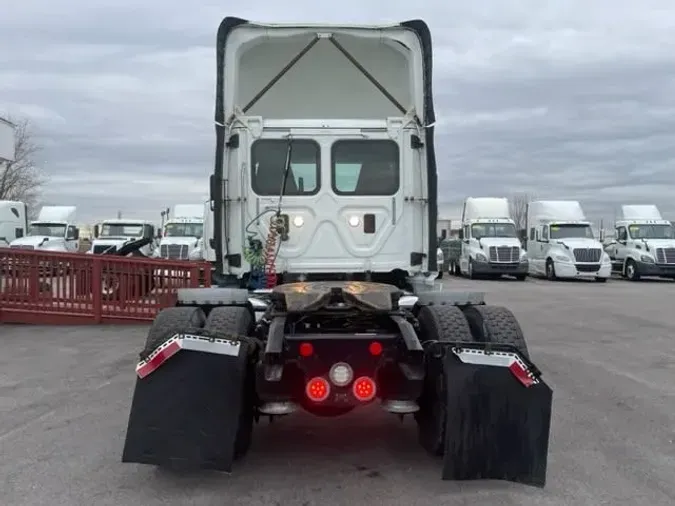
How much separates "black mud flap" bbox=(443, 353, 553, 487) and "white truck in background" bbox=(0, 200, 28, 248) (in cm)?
2739

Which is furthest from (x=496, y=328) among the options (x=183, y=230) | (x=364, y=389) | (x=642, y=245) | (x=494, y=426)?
(x=642, y=245)

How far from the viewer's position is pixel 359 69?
308 inches

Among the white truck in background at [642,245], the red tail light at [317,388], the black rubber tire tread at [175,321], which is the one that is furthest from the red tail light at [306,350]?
the white truck in background at [642,245]

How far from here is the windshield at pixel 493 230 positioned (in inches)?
1211

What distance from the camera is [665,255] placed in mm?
29234

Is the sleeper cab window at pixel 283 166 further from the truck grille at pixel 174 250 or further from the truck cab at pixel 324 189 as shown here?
the truck grille at pixel 174 250

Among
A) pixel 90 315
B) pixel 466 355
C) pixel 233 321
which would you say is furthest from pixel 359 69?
pixel 90 315

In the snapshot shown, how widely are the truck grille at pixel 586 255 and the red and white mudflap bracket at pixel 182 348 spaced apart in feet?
85.4

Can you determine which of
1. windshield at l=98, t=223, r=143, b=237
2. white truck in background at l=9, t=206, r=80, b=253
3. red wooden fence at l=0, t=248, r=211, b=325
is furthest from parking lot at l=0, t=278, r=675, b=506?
windshield at l=98, t=223, r=143, b=237

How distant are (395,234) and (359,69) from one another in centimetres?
192

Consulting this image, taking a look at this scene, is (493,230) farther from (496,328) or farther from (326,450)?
(326,450)

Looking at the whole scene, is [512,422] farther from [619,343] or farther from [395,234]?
[619,343]

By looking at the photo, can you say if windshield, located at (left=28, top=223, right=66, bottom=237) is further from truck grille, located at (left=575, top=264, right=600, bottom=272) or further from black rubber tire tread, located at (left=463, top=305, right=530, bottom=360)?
black rubber tire tread, located at (left=463, top=305, right=530, bottom=360)

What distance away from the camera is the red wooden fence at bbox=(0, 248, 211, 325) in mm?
13039
